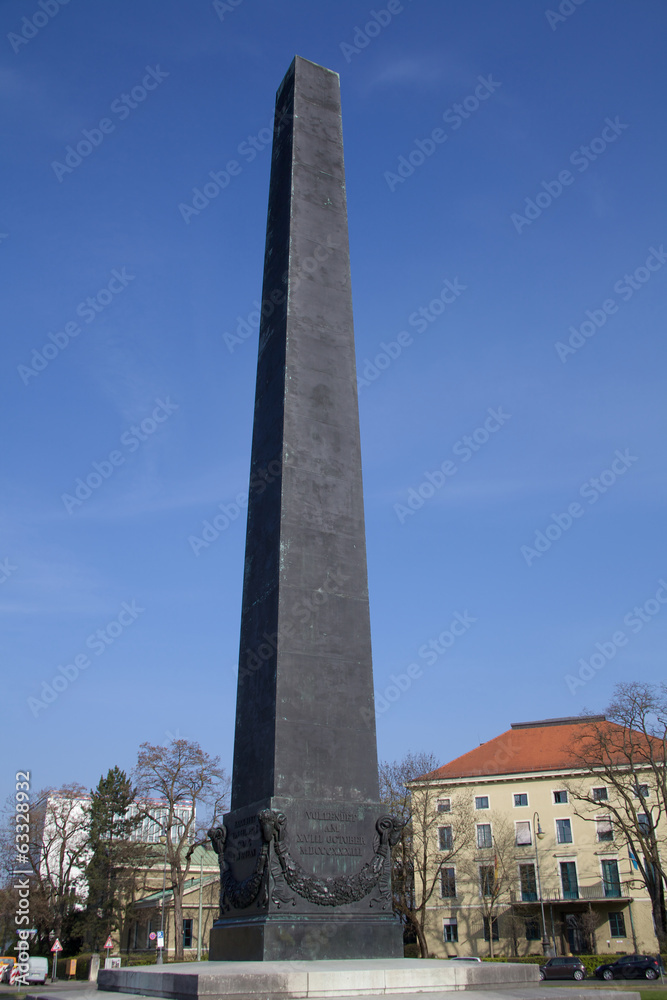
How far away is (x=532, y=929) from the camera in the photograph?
4253 centimetres

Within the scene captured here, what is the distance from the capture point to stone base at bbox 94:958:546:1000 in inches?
232

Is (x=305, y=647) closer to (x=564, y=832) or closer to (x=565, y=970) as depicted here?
(x=565, y=970)

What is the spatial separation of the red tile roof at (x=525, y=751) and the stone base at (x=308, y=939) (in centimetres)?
3825

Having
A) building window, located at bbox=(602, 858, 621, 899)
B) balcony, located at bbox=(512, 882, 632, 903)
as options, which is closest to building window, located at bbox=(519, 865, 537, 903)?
balcony, located at bbox=(512, 882, 632, 903)

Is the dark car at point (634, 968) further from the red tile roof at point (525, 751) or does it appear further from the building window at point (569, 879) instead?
the red tile roof at point (525, 751)

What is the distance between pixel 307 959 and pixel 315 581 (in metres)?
3.64

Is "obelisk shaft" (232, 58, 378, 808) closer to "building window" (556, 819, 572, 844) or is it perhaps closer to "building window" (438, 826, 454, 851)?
"building window" (438, 826, 454, 851)

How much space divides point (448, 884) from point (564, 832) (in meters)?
6.94

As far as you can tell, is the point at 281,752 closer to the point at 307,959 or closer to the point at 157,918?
the point at 307,959

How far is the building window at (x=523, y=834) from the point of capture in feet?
147

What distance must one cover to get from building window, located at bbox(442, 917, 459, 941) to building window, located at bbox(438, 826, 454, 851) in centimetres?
364

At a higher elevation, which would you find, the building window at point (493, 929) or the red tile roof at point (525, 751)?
the red tile roof at point (525, 751)

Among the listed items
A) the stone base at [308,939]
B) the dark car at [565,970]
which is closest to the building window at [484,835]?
the dark car at [565,970]

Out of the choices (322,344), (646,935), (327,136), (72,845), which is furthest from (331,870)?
(72,845)
